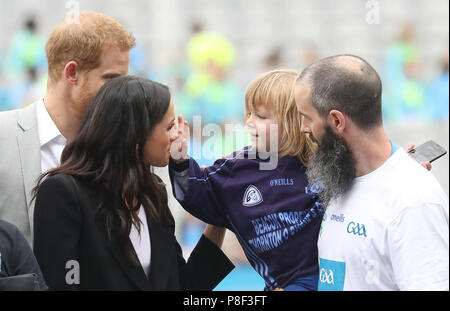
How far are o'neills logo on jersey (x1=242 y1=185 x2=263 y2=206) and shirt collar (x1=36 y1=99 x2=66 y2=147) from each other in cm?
83

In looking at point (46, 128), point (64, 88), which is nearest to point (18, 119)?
point (46, 128)

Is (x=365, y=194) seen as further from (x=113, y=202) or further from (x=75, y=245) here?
(x=75, y=245)

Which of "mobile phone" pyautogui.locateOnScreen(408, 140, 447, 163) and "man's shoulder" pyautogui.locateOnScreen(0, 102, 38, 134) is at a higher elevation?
"man's shoulder" pyautogui.locateOnScreen(0, 102, 38, 134)

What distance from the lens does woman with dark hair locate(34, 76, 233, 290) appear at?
2.64 metres

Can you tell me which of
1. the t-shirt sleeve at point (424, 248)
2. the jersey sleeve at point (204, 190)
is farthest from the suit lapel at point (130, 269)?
the t-shirt sleeve at point (424, 248)

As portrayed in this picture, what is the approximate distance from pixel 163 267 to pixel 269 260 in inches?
18.5

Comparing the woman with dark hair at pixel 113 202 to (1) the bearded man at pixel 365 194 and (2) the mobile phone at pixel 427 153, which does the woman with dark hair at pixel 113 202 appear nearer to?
(1) the bearded man at pixel 365 194

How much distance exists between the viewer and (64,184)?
265 cm

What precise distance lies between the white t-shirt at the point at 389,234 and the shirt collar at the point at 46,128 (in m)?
1.21

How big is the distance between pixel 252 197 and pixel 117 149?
2.08ft

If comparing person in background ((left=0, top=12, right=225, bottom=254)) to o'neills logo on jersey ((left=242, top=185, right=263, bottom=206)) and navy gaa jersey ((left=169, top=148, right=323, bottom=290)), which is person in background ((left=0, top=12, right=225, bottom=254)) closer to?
navy gaa jersey ((left=169, top=148, right=323, bottom=290))

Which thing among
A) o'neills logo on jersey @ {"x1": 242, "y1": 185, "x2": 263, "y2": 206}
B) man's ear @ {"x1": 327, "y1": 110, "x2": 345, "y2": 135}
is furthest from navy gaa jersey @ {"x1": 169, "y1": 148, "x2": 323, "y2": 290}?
man's ear @ {"x1": 327, "y1": 110, "x2": 345, "y2": 135}

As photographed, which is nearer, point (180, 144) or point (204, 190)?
point (180, 144)

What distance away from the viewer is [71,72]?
322cm
